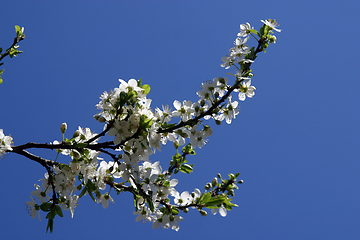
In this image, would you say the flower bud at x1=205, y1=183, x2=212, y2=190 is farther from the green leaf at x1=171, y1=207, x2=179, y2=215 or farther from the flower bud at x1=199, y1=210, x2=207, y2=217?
the green leaf at x1=171, y1=207, x2=179, y2=215

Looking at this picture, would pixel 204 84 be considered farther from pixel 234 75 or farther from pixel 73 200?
pixel 73 200

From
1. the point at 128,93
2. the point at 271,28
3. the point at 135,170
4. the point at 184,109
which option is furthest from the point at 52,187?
the point at 271,28

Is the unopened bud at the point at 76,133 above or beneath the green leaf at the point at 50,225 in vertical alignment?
above

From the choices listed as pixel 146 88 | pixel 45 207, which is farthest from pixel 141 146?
pixel 45 207

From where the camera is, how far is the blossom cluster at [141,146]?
222 centimetres

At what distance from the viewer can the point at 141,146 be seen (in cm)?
224

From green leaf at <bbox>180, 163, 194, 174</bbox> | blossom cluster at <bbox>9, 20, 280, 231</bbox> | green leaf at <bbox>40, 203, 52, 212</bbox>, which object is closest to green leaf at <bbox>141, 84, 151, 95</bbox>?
blossom cluster at <bbox>9, 20, 280, 231</bbox>

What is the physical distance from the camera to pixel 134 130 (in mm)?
2225

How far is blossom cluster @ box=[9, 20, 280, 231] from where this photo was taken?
222 centimetres

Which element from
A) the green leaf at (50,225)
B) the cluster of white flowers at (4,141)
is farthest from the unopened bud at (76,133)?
the green leaf at (50,225)

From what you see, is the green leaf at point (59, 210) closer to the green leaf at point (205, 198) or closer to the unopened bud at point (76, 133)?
the unopened bud at point (76, 133)

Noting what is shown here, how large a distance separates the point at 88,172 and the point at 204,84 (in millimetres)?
1357

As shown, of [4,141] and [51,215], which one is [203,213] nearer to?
[51,215]

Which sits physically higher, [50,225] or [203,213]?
[203,213]
